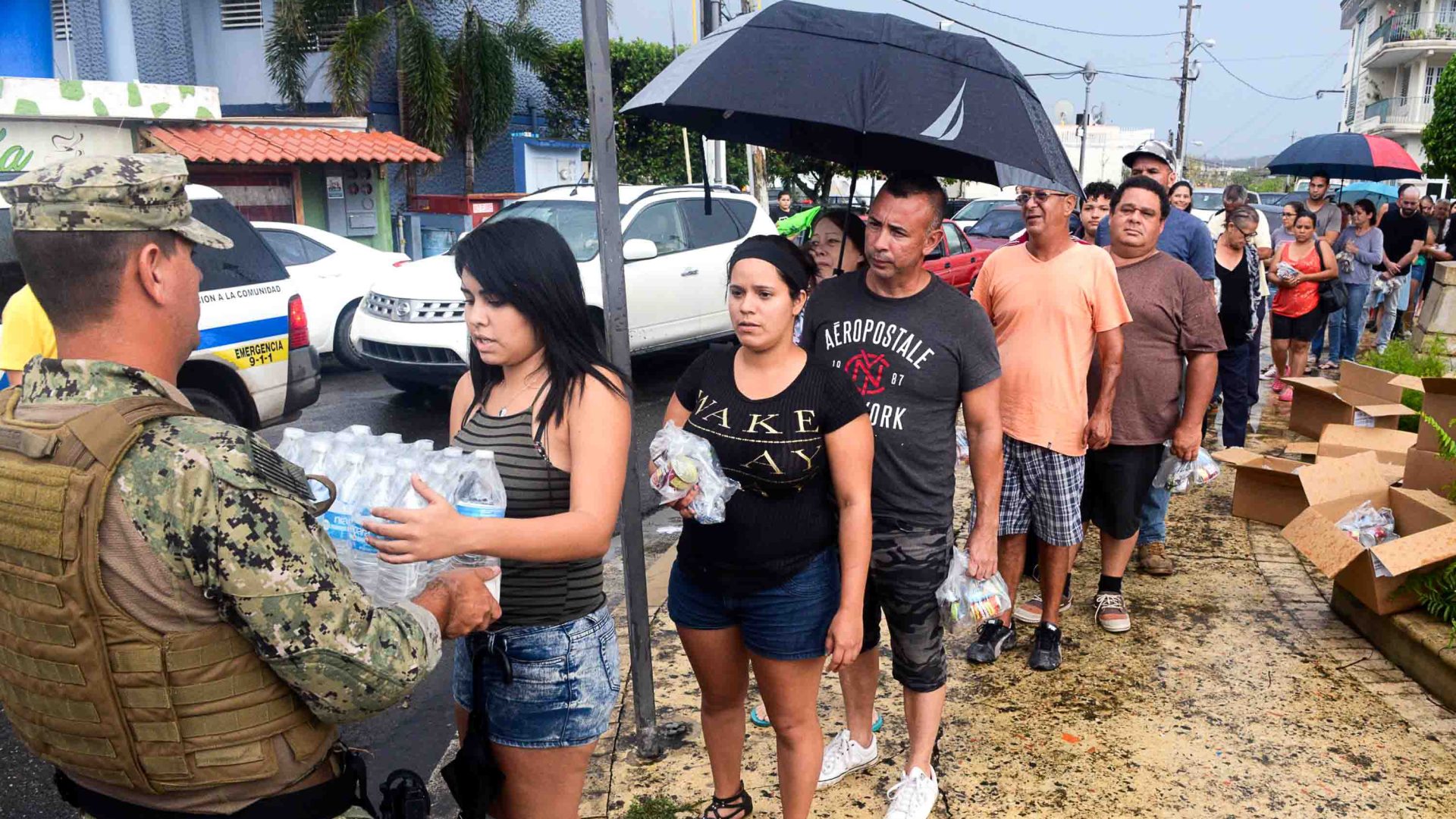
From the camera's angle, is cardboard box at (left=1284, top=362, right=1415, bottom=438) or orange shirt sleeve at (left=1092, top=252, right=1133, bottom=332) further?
cardboard box at (left=1284, top=362, right=1415, bottom=438)

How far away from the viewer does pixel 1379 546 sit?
3.89m

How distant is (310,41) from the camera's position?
61.5 ft

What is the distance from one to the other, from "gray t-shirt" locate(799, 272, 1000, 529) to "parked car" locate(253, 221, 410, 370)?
8.03 metres

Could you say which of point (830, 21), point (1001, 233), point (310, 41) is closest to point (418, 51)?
point (310, 41)

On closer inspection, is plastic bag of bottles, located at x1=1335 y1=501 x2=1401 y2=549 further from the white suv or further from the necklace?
the white suv

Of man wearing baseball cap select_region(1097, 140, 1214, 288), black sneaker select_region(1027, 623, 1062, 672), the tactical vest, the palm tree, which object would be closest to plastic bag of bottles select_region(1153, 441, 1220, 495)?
black sneaker select_region(1027, 623, 1062, 672)

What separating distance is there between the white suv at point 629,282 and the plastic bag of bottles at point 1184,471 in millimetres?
4814

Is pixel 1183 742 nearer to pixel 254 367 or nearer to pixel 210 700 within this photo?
pixel 210 700

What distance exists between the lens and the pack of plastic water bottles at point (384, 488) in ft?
5.90

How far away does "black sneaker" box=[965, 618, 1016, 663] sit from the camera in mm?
4094

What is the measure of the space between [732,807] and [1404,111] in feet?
184

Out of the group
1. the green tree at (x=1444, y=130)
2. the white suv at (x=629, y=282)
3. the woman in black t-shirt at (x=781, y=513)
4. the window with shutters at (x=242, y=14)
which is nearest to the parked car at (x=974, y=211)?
the green tree at (x=1444, y=130)

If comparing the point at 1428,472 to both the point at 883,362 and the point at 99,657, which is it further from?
the point at 99,657

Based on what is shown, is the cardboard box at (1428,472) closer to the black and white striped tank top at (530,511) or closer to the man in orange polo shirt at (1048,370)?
the man in orange polo shirt at (1048,370)
